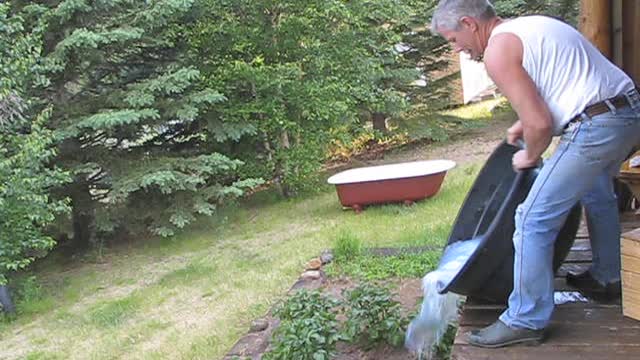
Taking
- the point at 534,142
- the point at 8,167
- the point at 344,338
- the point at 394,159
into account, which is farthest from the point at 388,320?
the point at 394,159

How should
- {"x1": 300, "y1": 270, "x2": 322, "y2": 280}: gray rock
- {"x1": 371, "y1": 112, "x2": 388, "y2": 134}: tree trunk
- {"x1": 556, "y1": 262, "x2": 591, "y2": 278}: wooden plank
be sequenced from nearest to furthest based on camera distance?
1. {"x1": 556, "y1": 262, "x2": 591, "y2": 278}: wooden plank
2. {"x1": 300, "y1": 270, "x2": 322, "y2": 280}: gray rock
3. {"x1": 371, "y1": 112, "x2": 388, "y2": 134}: tree trunk

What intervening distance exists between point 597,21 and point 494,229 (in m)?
2.08

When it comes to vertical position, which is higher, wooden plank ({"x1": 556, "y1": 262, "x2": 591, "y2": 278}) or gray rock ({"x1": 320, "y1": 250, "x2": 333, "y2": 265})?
wooden plank ({"x1": 556, "y1": 262, "x2": 591, "y2": 278})

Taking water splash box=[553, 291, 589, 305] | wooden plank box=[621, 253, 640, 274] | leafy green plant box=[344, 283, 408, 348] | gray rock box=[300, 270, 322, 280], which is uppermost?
wooden plank box=[621, 253, 640, 274]

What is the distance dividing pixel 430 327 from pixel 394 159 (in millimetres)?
7281

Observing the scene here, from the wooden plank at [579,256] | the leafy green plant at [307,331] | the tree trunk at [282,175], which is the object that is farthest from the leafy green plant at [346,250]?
the tree trunk at [282,175]

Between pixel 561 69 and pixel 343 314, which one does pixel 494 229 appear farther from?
pixel 343 314

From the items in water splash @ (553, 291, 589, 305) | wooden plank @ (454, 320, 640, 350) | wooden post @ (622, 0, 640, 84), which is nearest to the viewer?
wooden plank @ (454, 320, 640, 350)

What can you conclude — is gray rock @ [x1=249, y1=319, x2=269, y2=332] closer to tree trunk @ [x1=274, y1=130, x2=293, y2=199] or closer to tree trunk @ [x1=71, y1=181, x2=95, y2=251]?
tree trunk @ [x1=71, y1=181, x2=95, y2=251]

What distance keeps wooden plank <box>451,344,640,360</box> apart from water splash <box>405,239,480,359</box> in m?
0.33

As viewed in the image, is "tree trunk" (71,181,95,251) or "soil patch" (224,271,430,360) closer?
"soil patch" (224,271,430,360)

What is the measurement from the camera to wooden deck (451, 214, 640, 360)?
6.50 ft

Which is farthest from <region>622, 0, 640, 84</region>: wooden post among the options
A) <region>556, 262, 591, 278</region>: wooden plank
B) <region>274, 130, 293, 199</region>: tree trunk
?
<region>274, 130, 293, 199</region>: tree trunk

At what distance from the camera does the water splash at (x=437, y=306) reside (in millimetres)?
2455
